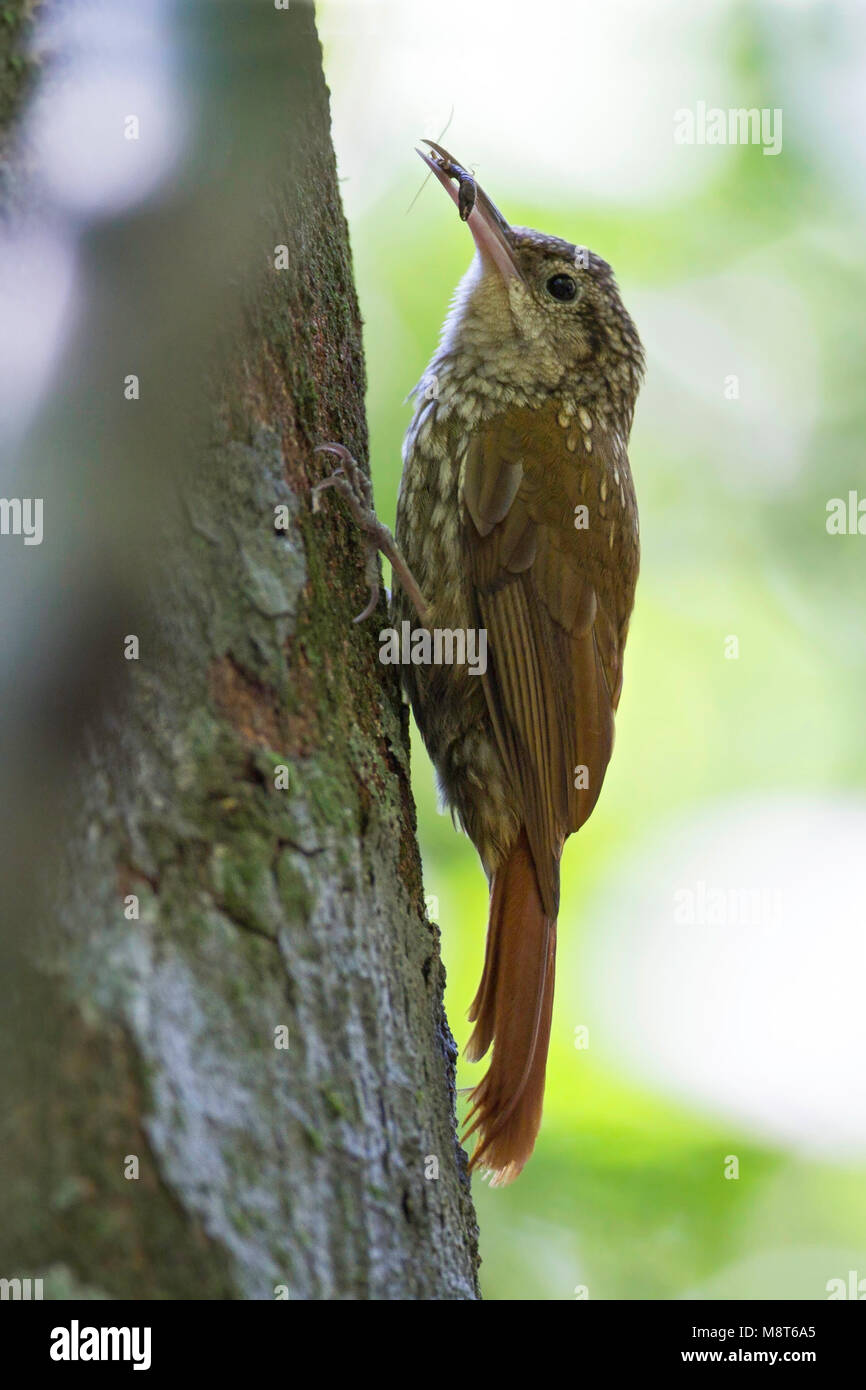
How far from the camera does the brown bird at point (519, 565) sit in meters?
2.80

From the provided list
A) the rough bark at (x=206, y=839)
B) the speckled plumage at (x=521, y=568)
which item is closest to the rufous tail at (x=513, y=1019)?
the speckled plumage at (x=521, y=568)

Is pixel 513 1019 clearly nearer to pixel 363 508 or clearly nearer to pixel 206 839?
pixel 363 508

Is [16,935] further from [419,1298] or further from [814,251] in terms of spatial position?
[814,251]

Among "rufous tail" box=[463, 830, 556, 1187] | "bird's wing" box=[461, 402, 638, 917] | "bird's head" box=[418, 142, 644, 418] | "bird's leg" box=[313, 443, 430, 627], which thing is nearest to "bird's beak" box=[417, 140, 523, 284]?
"bird's head" box=[418, 142, 644, 418]

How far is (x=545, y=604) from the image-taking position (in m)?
2.96

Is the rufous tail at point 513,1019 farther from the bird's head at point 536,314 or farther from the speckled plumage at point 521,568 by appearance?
the bird's head at point 536,314

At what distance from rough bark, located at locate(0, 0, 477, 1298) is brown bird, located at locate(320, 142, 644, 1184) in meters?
0.74

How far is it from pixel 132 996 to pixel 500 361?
2.28 metres

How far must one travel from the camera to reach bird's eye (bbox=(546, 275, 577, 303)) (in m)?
3.29

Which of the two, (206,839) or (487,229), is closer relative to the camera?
(206,839)

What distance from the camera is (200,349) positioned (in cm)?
179

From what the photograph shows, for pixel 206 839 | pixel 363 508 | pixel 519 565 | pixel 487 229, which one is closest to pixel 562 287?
pixel 487 229

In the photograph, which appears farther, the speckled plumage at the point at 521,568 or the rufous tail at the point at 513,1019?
the speckled plumage at the point at 521,568

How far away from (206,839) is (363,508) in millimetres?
1056
